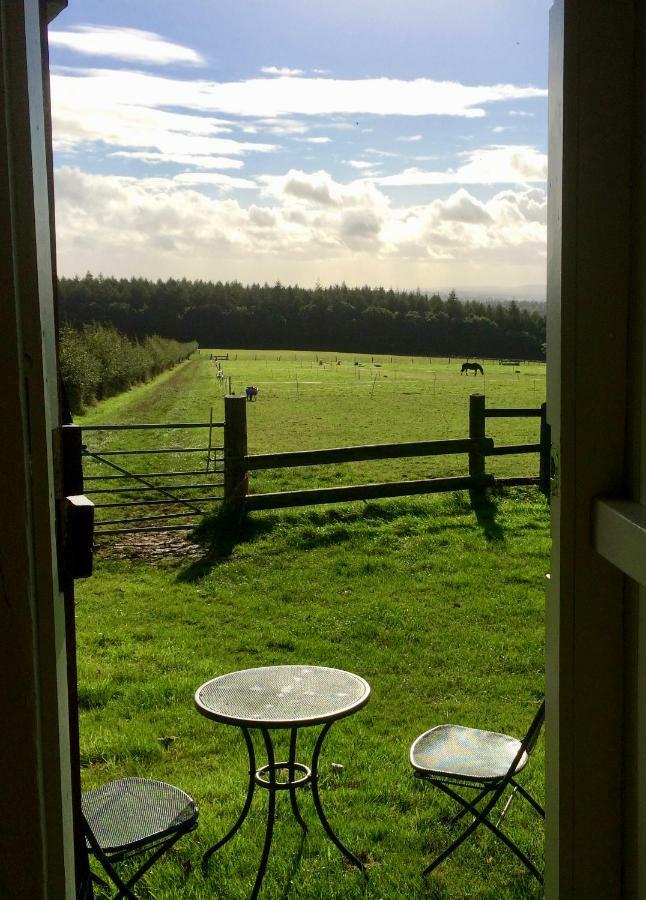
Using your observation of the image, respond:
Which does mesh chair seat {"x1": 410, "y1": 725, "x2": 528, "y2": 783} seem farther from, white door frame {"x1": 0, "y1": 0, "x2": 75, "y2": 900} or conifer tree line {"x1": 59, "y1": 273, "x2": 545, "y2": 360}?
conifer tree line {"x1": 59, "y1": 273, "x2": 545, "y2": 360}

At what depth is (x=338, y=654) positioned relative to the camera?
19.1 feet

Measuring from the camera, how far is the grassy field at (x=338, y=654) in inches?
128

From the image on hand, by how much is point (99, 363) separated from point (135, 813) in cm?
2352

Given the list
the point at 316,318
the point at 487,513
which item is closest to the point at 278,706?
the point at 487,513

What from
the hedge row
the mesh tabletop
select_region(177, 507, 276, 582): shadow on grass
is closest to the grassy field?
select_region(177, 507, 276, 582): shadow on grass

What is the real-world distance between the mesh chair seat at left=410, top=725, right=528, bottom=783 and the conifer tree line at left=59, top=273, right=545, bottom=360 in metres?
43.4

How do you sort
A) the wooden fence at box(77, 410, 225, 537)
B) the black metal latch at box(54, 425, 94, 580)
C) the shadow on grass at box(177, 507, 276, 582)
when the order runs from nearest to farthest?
1. the black metal latch at box(54, 425, 94, 580)
2. the shadow on grass at box(177, 507, 276, 582)
3. the wooden fence at box(77, 410, 225, 537)

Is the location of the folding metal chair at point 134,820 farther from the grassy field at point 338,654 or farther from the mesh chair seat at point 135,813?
the grassy field at point 338,654

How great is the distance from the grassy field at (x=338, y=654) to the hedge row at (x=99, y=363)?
10021 mm

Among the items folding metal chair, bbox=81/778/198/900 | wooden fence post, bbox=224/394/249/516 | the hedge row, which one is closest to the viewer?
folding metal chair, bbox=81/778/198/900

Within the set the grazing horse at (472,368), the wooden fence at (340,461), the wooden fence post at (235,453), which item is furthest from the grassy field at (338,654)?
the grazing horse at (472,368)

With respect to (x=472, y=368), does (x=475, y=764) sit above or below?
below

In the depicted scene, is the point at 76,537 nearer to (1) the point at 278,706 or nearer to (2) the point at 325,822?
(1) the point at 278,706

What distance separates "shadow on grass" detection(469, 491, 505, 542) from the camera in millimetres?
8774
